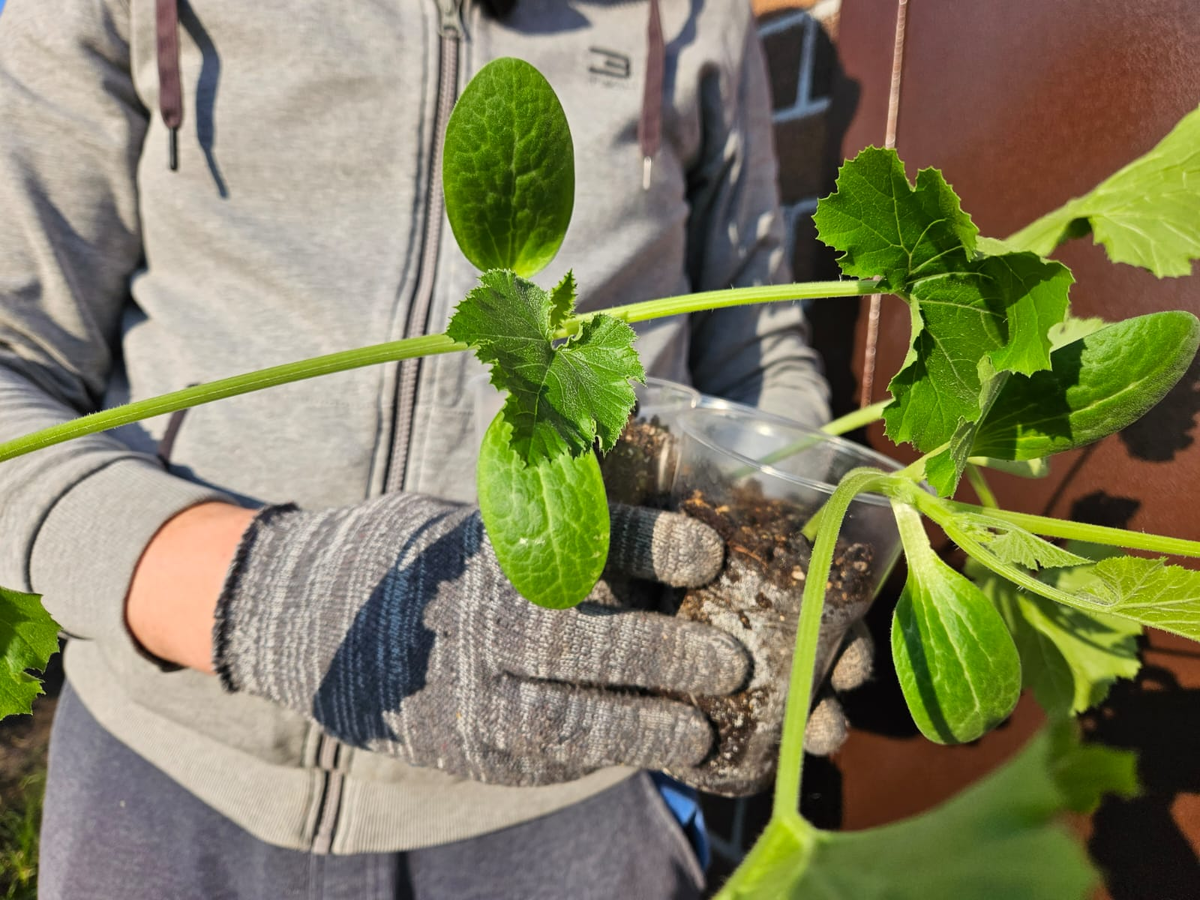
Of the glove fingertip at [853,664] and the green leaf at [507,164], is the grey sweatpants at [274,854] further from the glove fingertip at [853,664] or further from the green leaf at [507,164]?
the green leaf at [507,164]

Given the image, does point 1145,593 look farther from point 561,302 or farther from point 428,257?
point 428,257

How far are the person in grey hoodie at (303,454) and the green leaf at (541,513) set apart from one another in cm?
21

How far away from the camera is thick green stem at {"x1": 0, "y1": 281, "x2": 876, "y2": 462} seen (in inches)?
11.2

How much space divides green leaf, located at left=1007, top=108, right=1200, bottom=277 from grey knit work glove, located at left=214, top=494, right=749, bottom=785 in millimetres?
382

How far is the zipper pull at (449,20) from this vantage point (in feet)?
2.74

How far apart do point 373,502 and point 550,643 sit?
0.22 metres

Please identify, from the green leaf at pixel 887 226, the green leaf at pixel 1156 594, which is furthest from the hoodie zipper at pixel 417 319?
the green leaf at pixel 1156 594

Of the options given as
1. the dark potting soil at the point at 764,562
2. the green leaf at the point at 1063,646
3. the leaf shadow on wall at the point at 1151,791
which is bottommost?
the leaf shadow on wall at the point at 1151,791

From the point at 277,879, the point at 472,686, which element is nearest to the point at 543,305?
the point at 472,686

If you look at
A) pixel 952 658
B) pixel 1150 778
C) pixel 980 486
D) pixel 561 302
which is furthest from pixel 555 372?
pixel 1150 778

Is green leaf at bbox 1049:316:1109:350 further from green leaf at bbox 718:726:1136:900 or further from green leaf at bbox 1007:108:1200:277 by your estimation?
green leaf at bbox 718:726:1136:900

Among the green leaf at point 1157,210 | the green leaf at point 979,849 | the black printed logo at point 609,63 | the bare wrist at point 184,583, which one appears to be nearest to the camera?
the green leaf at point 979,849

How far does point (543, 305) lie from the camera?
1.11ft

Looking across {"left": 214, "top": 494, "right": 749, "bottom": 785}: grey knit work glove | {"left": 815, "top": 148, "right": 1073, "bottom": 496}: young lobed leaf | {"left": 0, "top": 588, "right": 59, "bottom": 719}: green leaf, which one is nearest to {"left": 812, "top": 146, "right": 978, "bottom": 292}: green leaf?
{"left": 815, "top": 148, "right": 1073, "bottom": 496}: young lobed leaf
